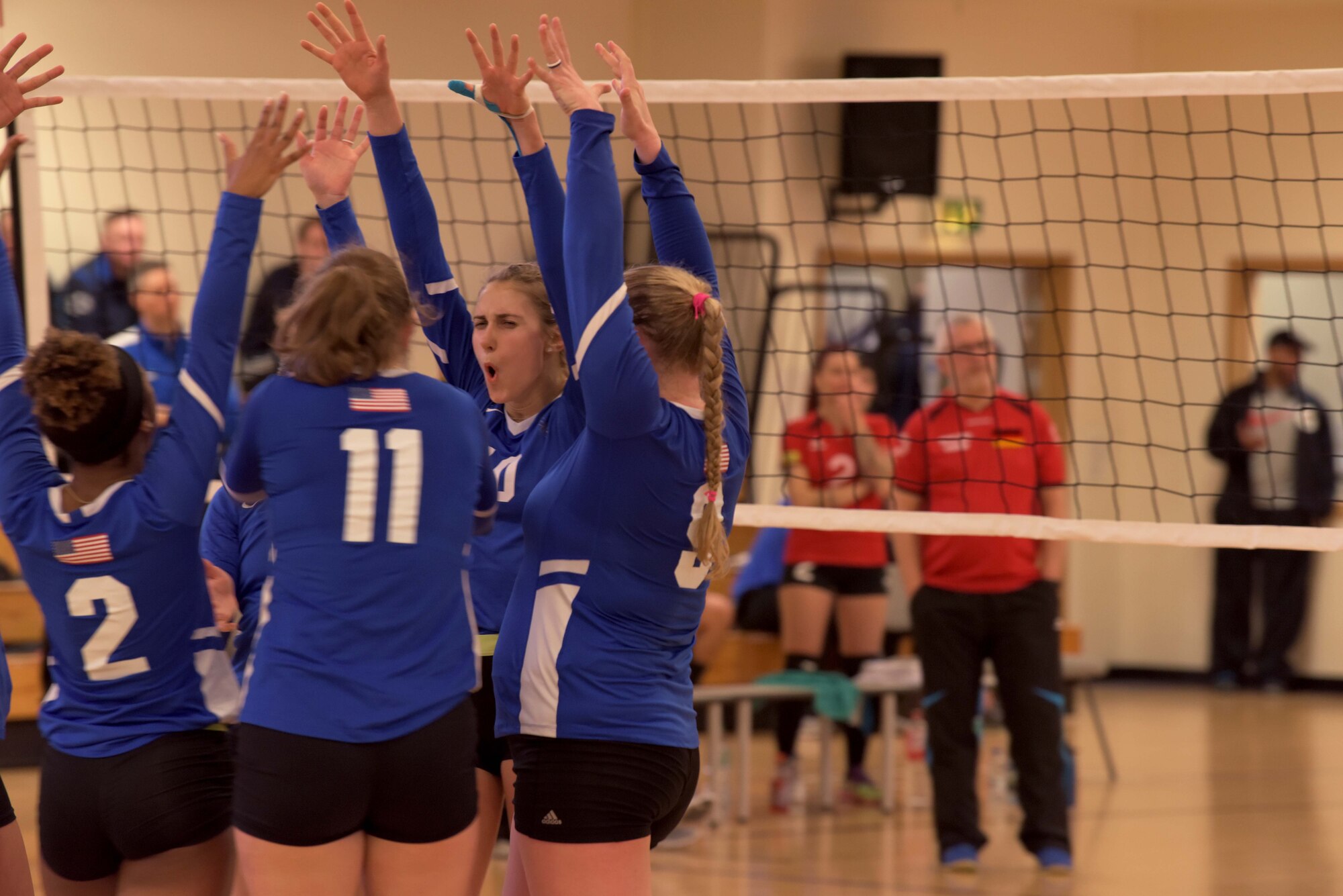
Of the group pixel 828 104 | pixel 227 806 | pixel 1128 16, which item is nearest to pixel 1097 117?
pixel 1128 16

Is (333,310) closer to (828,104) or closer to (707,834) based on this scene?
(707,834)

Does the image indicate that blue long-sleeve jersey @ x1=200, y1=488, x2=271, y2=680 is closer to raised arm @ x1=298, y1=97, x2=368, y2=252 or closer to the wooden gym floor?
raised arm @ x1=298, y1=97, x2=368, y2=252

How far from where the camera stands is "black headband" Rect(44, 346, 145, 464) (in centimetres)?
207

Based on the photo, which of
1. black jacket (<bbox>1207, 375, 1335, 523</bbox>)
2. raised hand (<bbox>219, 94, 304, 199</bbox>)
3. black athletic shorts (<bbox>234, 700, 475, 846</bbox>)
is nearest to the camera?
black athletic shorts (<bbox>234, 700, 475, 846</bbox>)

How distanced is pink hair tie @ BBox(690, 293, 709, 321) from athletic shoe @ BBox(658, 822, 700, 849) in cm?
309

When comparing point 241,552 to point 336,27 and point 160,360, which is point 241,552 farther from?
point 160,360

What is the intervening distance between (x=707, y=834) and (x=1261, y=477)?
15.4ft

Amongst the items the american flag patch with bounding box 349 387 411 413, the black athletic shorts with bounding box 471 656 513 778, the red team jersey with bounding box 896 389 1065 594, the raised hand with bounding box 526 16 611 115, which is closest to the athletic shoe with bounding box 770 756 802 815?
the red team jersey with bounding box 896 389 1065 594

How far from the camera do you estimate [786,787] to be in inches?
217

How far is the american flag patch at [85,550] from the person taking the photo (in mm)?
2061

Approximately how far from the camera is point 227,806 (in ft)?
7.22

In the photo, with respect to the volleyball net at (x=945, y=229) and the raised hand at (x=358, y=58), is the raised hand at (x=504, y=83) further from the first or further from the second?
the volleyball net at (x=945, y=229)

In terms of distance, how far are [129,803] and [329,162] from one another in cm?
114

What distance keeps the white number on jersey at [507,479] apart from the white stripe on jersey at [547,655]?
32cm
